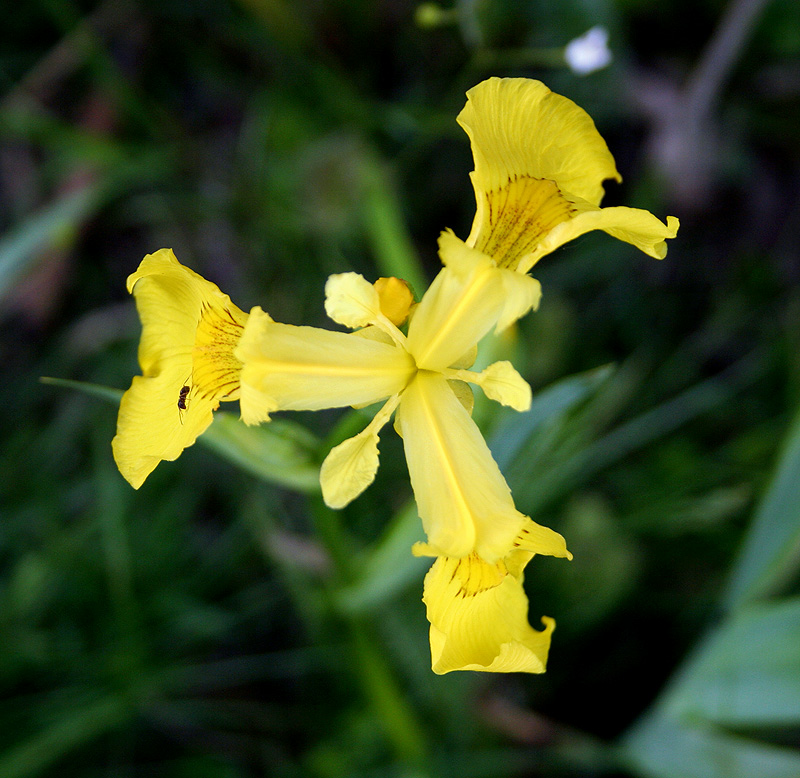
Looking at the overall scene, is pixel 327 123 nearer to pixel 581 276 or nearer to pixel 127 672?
pixel 581 276

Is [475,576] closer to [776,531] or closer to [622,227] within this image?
[622,227]

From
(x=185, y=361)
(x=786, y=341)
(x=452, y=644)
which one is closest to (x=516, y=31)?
(x=786, y=341)

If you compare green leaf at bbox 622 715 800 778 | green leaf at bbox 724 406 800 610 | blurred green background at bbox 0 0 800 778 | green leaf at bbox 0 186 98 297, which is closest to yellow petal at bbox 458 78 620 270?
green leaf at bbox 724 406 800 610

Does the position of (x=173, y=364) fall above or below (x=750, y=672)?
above

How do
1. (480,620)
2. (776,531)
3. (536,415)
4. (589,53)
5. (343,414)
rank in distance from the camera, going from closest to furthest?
(480,620)
(536,415)
(776,531)
(589,53)
(343,414)

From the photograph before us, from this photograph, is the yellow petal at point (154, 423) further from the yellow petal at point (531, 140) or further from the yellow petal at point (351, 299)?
the yellow petal at point (531, 140)

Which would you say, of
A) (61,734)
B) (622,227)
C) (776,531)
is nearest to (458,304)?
(622,227)

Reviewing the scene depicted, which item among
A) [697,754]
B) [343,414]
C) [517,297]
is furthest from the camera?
[343,414]
